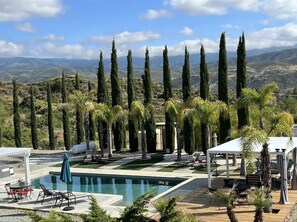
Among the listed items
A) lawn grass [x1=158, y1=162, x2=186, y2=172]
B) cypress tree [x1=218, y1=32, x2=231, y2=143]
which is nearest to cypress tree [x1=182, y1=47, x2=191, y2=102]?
cypress tree [x1=218, y1=32, x2=231, y2=143]

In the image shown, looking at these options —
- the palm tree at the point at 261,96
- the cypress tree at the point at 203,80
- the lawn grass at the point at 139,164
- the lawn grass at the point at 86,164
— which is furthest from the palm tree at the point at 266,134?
the lawn grass at the point at 86,164

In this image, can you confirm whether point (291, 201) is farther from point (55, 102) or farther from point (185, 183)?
point (55, 102)

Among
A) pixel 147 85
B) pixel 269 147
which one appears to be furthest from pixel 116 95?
pixel 269 147

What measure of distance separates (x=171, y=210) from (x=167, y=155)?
20.4m

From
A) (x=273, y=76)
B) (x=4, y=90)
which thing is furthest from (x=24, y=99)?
(x=273, y=76)

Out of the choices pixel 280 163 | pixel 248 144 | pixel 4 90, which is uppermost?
pixel 4 90

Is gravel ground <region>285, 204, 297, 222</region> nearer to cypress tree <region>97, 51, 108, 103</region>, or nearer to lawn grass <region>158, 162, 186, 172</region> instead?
lawn grass <region>158, 162, 186, 172</region>

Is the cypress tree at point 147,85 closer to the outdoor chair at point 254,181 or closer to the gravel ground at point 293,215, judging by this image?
the outdoor chair at point 254,181

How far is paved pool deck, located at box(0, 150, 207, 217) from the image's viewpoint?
17031mm

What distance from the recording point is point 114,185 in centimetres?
2170

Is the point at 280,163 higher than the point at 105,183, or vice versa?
the point at 280,163

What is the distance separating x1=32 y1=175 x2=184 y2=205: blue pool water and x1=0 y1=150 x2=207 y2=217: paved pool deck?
44 cm

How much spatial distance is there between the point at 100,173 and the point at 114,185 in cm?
232

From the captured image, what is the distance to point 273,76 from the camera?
118562mm
